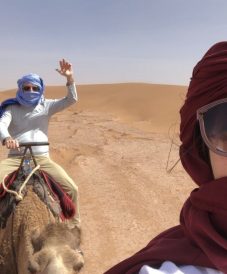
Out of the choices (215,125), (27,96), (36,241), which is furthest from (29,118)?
(215,125)

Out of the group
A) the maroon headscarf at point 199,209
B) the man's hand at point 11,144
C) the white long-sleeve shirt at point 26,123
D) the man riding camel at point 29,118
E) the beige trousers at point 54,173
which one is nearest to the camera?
the maroon headscarf at point 199,209

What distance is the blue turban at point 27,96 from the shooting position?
5.28m

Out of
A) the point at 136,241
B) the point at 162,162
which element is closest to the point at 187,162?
the point at 136,241

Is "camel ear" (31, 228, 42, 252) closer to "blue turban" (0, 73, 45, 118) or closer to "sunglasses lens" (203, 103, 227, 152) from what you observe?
"blue turban" (0, 73, 45, 118)

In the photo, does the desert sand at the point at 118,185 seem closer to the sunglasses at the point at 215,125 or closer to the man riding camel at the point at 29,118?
the sunglasses at the point at 215,125

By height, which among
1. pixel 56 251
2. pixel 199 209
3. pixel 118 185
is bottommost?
pixel 118 185

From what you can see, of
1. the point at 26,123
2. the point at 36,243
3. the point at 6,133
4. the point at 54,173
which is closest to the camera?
the point at 36,243

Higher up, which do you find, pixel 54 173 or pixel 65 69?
pixel 65 69

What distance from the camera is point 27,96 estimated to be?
529 centimetres

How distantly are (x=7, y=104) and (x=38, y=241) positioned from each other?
245 cm

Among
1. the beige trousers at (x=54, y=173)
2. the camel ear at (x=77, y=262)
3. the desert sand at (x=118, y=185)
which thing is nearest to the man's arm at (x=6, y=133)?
the beige trousers at (x=54, y=173)

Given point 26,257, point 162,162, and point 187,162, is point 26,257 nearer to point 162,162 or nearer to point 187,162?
point 187,162

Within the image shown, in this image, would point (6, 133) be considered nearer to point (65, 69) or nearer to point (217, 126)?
point (65, 69)

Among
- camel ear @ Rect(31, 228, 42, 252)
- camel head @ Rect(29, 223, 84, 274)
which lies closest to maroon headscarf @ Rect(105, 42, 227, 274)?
camel head @ Rect(29, 223, 84, 274)
